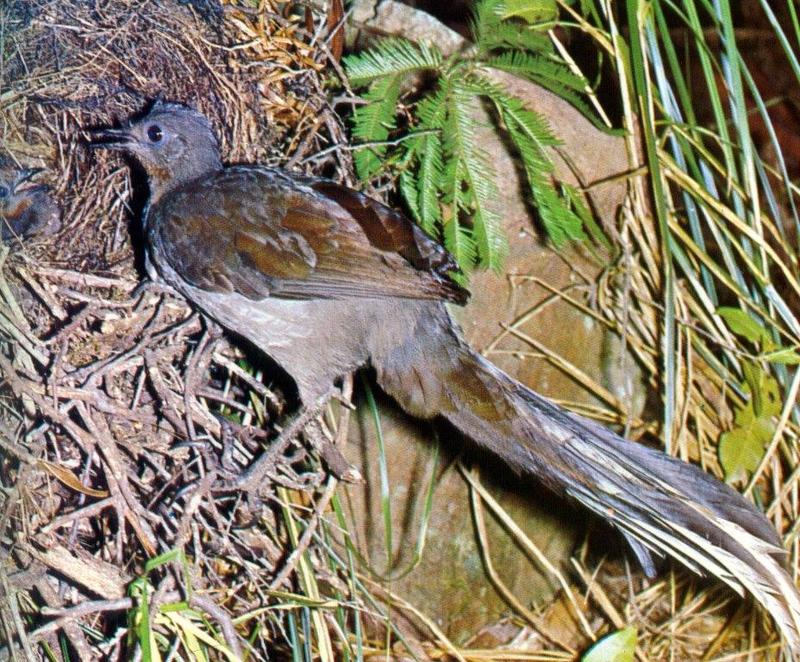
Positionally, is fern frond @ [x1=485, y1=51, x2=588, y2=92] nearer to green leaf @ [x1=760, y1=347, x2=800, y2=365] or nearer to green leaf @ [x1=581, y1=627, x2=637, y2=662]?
green leaf @ [x1=760, y1=347, x2=800, y2=365]

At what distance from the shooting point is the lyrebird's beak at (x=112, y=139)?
106 inches

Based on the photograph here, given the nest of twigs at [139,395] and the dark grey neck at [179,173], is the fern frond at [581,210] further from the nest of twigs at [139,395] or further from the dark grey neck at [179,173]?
the dark grey neck at [179,173]

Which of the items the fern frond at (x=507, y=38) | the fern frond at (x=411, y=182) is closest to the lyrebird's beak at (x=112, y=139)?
the fern frond at (x=411, y=182)

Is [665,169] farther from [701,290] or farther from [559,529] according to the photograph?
[559,529]

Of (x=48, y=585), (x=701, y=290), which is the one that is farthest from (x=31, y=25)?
(x=701, y=290)

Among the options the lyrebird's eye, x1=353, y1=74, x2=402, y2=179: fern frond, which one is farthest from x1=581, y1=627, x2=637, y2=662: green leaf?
the lyrebird's eye

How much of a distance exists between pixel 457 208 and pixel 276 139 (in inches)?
24.0

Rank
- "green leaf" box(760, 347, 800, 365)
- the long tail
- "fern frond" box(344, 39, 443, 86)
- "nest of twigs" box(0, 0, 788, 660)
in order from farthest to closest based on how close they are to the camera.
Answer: "green leaf" box(760, 347, 800, 365)
"fern frond" box(344, 39, 443, 86)
the long tail
"nest of twigs" box(0, 0, 788, 660)

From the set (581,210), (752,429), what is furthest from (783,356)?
(581,210)

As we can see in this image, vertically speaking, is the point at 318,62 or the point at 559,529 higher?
the point at 318,62

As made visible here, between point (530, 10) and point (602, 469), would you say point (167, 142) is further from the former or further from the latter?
point (602, 469)

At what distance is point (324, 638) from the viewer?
2.63 m

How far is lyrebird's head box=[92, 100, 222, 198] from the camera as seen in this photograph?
2.72 metres

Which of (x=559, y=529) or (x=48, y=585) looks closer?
(x=48, y=585)
